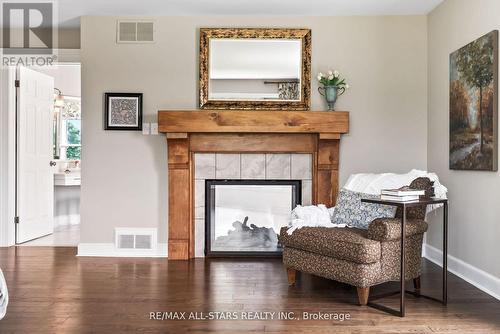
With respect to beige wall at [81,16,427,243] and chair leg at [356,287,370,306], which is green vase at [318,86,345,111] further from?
chair leg at [356,287,370,306]

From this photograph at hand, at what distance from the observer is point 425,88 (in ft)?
14.4

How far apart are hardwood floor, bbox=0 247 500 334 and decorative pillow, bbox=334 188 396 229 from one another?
0.49 metres

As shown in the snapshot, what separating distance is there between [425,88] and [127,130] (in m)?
2.92

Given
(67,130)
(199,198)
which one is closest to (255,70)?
(199,198)

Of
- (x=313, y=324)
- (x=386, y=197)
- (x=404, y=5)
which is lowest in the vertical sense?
(x=313, y=324)

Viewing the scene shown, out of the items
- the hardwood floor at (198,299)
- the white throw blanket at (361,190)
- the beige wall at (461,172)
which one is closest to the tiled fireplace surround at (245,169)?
→ the hardwood floor at (198,299)

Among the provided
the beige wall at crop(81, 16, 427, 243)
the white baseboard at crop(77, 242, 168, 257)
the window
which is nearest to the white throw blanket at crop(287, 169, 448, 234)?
the beige wall at crop(81, 16, 427, 243)

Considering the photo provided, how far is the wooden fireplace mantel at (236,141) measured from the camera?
13.7 feet

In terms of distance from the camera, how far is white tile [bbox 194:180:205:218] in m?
4.43

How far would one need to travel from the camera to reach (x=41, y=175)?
554 cm

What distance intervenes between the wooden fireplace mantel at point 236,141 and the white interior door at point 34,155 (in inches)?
77.3

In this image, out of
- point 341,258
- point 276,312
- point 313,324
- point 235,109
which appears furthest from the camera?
point 235,109

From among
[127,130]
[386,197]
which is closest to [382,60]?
[386,197]

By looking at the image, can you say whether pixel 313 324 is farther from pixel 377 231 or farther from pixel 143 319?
pixel 143 319
